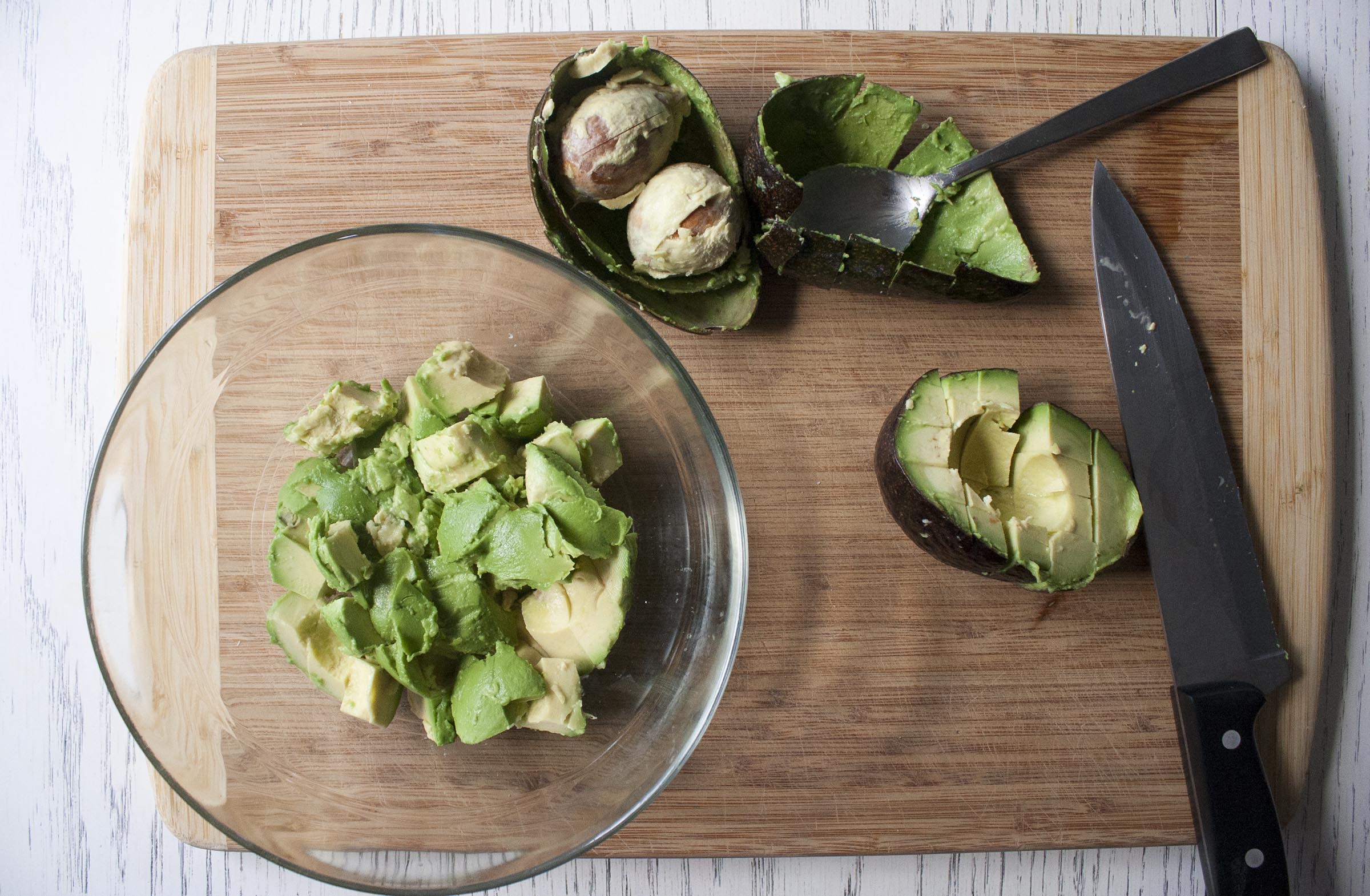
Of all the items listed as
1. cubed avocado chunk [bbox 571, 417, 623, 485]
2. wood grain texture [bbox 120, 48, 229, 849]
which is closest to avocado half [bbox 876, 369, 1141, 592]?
cubed avocado chunk [bbox 571, 417, 623, 485]

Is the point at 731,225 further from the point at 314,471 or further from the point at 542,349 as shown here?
the point at 314,471

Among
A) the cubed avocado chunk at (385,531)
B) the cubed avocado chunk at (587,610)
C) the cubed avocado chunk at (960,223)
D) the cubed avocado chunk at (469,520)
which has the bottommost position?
the cubed avocado chunk at (587,610)

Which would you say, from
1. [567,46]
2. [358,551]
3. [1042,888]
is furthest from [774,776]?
[567,46]

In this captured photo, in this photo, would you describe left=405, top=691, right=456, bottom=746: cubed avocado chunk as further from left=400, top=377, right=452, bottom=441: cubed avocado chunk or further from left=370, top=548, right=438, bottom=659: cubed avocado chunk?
left=400, top=377, right=452, bottom=441: cubed avocado chunk

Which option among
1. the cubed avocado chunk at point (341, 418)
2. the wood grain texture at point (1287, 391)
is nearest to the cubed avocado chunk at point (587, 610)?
the cubed avocado chunk at point (341, 418)

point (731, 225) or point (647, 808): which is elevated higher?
point (731, 225)

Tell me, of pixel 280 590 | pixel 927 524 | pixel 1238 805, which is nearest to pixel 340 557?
pixel 280 590

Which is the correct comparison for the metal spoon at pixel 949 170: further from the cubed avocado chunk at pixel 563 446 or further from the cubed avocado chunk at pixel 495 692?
the cubed avocado chunk at pixel 495 692
